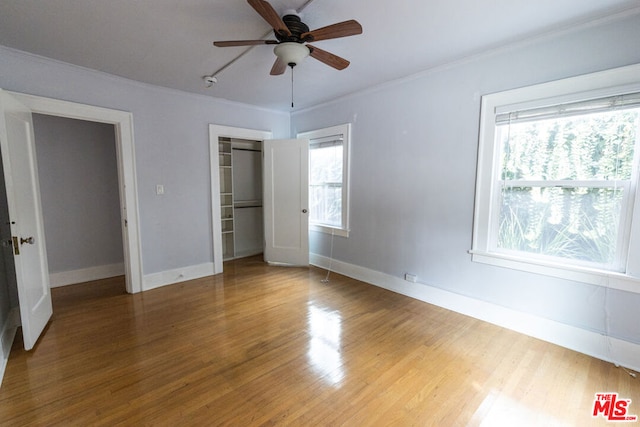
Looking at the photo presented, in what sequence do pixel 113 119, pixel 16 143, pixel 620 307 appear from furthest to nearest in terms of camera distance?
pixel 113 119 < pixel 16 143 < pixel 620 307

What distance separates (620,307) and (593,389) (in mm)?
672

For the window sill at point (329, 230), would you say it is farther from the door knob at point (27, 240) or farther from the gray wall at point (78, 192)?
the door knob at point (27, 240)

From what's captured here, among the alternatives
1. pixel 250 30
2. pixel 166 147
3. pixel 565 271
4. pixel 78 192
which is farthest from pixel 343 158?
pixel 78 192

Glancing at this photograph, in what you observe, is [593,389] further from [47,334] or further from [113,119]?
[113,119]

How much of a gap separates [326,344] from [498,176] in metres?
2.21

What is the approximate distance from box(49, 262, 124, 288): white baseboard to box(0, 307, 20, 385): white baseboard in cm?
99

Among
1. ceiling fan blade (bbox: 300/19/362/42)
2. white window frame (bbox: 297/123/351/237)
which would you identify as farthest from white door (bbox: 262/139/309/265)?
ceiling fan blade (bbox: 300/19/362/42)

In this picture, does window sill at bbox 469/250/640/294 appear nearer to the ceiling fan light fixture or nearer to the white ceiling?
the white ceiling

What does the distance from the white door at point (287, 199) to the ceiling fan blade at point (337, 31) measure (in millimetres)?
2418

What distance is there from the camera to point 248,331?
98.2 inches

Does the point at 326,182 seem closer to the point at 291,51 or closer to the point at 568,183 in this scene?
the point at 291,51

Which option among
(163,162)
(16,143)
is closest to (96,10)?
(16,143)

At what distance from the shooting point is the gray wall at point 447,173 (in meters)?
2.09

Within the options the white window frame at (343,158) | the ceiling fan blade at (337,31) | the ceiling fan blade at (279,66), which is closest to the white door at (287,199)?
the white window frame at (343,158)
